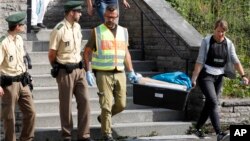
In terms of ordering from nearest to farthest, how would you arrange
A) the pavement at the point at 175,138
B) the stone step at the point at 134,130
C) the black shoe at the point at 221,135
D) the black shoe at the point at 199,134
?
the black shoe at the point at 221,135 < the stone step at the point at 134,130 < the pavement at the point at 175,138 < the black shoe at the point at 199,134

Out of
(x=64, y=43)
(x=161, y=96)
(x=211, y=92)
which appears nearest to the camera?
(x=64, y=43)

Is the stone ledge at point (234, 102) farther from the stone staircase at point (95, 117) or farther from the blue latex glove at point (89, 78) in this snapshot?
the blue latex glove at point (89, 78)

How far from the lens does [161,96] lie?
9.22 meters

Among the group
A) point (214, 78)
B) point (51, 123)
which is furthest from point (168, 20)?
point (51, 123)

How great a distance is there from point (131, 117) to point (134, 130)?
40 cm

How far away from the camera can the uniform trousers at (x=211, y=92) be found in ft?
30.7

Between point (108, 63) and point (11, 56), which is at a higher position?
point (11, 56)

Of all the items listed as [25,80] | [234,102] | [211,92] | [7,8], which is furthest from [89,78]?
[234,102]

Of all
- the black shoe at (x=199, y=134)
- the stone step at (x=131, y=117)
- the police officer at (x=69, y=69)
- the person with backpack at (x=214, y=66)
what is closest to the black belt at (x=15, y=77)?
the police officer at (x=69, y=69)

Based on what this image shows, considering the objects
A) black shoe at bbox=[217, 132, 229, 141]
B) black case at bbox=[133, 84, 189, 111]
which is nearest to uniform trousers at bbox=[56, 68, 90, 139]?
black case at bbox=[133, 84, 189, 111]

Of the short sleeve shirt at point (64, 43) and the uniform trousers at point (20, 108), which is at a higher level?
the short sleeve shirt at point (64, 43)

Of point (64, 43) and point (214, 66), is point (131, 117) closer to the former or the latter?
point (214, 66)

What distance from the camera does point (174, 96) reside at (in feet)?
30.2

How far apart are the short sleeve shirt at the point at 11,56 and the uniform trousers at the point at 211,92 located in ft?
8.52
